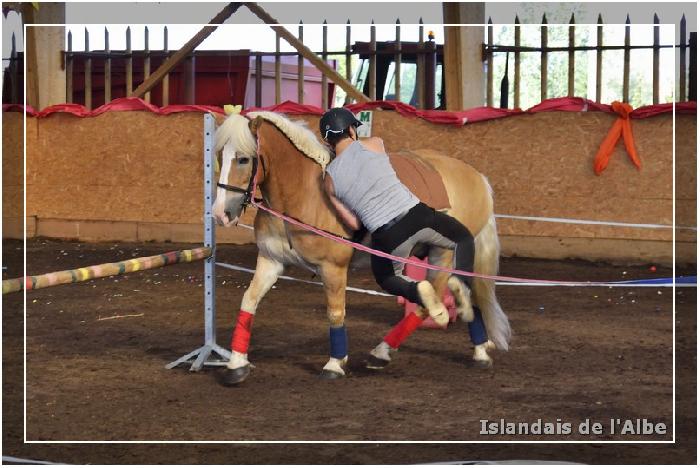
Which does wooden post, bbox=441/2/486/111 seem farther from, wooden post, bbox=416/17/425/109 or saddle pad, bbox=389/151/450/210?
saddle pad, bbox=389/151/450/210

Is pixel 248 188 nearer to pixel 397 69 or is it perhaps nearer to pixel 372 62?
pixel 397 69

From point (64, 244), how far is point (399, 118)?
18.2 feet

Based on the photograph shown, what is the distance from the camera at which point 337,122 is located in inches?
252

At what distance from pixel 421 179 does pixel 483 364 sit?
1.41 metres

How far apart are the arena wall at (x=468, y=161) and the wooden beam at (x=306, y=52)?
102 cm

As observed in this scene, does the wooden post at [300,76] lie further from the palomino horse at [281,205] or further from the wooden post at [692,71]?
the palomino horse at [281,205]

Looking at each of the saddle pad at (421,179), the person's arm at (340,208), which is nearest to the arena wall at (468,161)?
the saddle pad at (421,179)

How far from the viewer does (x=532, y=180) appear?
13.6m

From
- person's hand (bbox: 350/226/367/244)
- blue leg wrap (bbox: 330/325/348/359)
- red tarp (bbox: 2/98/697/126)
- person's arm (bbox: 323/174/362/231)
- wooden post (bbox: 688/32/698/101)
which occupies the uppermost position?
wooden post (bbox: 688/32/698/101)

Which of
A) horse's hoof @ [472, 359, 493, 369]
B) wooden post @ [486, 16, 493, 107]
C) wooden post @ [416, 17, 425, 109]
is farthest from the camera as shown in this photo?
wooden post @ [416, 17, 425, 109]

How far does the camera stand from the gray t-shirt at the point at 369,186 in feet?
20.7

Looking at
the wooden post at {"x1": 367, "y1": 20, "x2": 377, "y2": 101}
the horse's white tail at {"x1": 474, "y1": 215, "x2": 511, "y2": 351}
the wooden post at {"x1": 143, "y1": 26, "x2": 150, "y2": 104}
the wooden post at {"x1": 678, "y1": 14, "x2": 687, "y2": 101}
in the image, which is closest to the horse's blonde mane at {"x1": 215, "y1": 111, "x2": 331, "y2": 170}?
the horse's white tail at {"x1": 474, "y1": 215, "x2": 511, "y2": 351}

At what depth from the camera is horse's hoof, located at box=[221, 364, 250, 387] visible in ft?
21.9

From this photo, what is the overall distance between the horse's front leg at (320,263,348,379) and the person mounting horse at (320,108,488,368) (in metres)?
0.26
